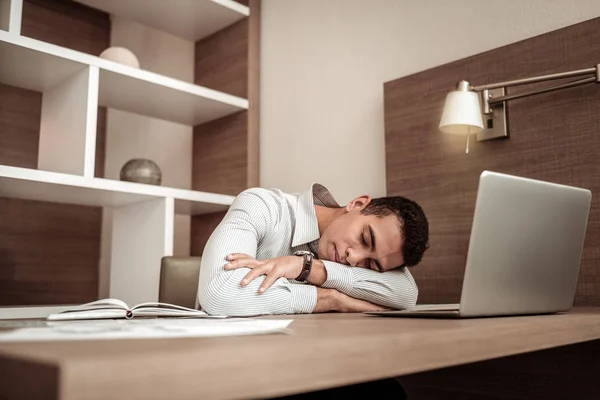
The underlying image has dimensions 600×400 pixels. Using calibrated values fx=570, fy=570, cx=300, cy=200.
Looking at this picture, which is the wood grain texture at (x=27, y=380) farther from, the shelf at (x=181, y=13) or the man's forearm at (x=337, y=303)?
the shelf at (x=181, y=13)

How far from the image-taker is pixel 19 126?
2.64 meters

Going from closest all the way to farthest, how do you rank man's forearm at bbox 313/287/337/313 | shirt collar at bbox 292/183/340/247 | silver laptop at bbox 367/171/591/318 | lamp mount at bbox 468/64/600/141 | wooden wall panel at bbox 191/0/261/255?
silver laptop at bbox 367/171/591/318 → man's forearm at bbox 313/287/337/313 → shirt collar at bbox 292/183/340/247 → lamp mount at bbox 468/64/600/141 → wooden wall panel at bbox 191/0/261/255

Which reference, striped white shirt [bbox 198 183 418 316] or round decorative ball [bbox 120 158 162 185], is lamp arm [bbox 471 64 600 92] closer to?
striped white shirt [bbox 198 183 418 316]

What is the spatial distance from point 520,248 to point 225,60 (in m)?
2.11

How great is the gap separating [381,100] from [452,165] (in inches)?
17.4

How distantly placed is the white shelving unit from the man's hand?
40.2 inches

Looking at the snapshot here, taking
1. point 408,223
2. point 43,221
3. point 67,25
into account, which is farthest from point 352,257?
point 67,25

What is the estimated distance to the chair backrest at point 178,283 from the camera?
185 centimetres

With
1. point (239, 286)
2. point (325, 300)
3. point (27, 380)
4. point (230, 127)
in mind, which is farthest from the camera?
point (230, 127)

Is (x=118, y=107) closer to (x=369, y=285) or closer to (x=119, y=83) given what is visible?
(x=119, y=83)

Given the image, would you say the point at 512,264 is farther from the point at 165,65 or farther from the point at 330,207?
the point at 165,65

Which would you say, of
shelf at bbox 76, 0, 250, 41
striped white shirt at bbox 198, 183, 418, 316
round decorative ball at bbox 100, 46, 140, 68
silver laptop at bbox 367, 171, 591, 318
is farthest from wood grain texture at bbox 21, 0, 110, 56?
silver laptop at bbox 367, 171, 591, 318

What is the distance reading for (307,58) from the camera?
2510mm

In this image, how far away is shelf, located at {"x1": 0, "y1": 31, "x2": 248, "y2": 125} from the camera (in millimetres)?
2035
